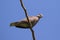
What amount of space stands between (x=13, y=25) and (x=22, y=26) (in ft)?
0.61

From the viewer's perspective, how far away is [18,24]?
A: 95.2 inches

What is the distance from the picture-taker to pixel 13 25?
2412 mm

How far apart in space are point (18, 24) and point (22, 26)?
0.45ft

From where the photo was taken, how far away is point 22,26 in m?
2.54

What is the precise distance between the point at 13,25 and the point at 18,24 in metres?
0.08
